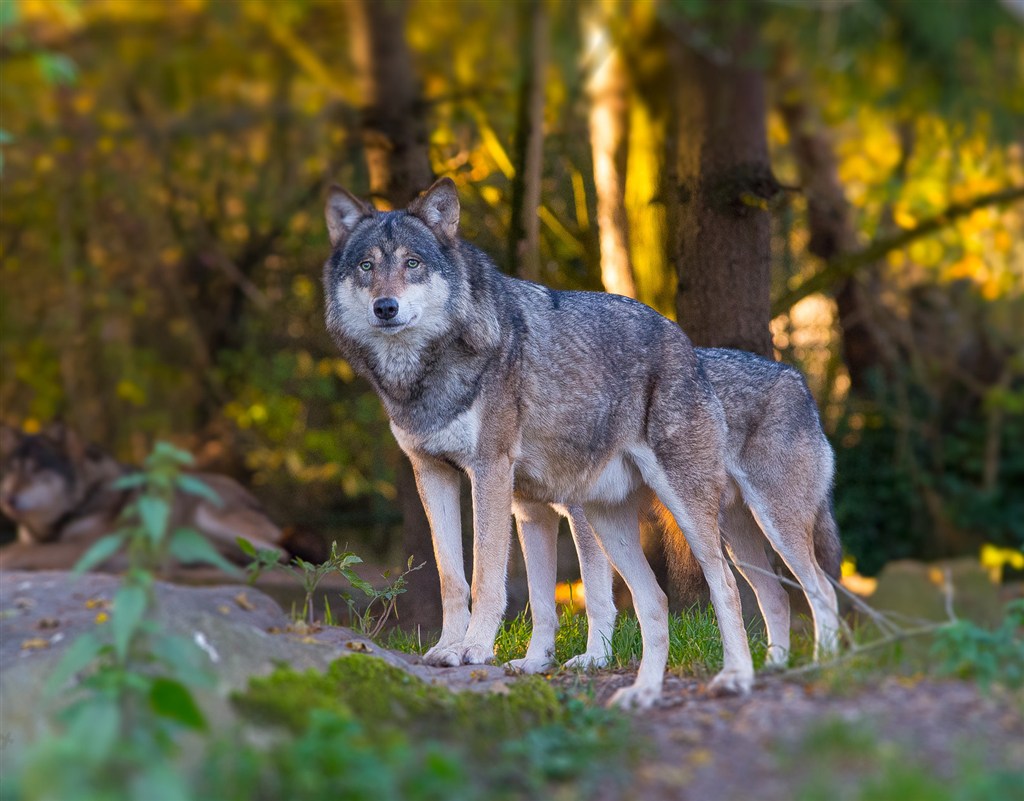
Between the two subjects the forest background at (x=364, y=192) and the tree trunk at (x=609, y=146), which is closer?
the tree trunk at (x=609, y=146)

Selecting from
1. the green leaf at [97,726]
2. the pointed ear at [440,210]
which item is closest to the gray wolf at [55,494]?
the pointed ear at [440,210]

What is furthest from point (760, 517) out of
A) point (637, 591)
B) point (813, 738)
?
point (813, 738)

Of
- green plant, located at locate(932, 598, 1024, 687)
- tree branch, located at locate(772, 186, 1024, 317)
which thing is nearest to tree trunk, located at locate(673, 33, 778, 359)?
tree branch, located at locate(772, 186, 1024, 317)

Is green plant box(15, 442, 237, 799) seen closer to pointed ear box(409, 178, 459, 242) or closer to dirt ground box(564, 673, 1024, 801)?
dirt ground box(564, 673, 1024, 801)

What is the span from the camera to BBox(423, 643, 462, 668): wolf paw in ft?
18.2

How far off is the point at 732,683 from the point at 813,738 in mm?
1258

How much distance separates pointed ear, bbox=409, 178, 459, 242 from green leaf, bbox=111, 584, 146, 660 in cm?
304

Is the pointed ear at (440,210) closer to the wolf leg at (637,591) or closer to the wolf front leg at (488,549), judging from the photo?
the wolf front leg at (488,549)

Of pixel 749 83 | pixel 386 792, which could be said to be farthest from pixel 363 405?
pixel 386 792

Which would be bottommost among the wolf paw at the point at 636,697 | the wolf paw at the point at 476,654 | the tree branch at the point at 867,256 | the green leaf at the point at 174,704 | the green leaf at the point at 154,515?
the wolf paw at the point at 476,654

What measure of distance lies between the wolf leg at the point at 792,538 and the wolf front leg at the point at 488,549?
3.96ft

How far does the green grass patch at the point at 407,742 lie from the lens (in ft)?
9.98

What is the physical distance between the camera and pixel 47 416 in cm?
1384

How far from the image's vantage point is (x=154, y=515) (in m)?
3.23
